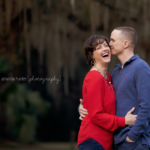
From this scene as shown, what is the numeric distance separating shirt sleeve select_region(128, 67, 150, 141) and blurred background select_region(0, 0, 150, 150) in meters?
2.65

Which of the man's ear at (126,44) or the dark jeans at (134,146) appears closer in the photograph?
the dark jeans at (134,146)

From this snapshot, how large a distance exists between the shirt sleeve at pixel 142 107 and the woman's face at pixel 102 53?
0.30 metres

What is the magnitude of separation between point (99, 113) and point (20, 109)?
3.24 metres

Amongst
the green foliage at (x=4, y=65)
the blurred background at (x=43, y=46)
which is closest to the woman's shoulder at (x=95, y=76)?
the blurred background at (x=43, y=46)

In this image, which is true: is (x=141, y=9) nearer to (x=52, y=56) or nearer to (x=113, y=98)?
(x=52, y=56)

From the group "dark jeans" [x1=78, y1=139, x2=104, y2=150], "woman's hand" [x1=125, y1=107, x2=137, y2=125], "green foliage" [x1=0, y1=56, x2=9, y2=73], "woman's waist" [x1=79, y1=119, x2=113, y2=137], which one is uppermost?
"green foliage" [x1=0, y1=56, x2=9, y2=73]

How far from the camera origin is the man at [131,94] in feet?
5.15

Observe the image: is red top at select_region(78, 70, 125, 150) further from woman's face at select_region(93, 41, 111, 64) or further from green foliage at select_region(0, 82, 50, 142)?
green foliage at select_region(0, 82, 50, 142)

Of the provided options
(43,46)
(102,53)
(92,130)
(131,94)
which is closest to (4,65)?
(43,46)

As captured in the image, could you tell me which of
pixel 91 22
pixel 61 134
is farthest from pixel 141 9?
pixel 61 134

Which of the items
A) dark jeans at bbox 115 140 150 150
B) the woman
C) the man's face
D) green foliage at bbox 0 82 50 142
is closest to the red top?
the woman

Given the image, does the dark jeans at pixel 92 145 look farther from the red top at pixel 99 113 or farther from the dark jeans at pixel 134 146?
the dark jeans at pixel 134 146

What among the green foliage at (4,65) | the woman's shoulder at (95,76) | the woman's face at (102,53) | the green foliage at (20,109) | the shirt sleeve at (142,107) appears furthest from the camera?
the green foliage at (4,65)

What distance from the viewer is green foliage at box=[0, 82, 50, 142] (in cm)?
457
